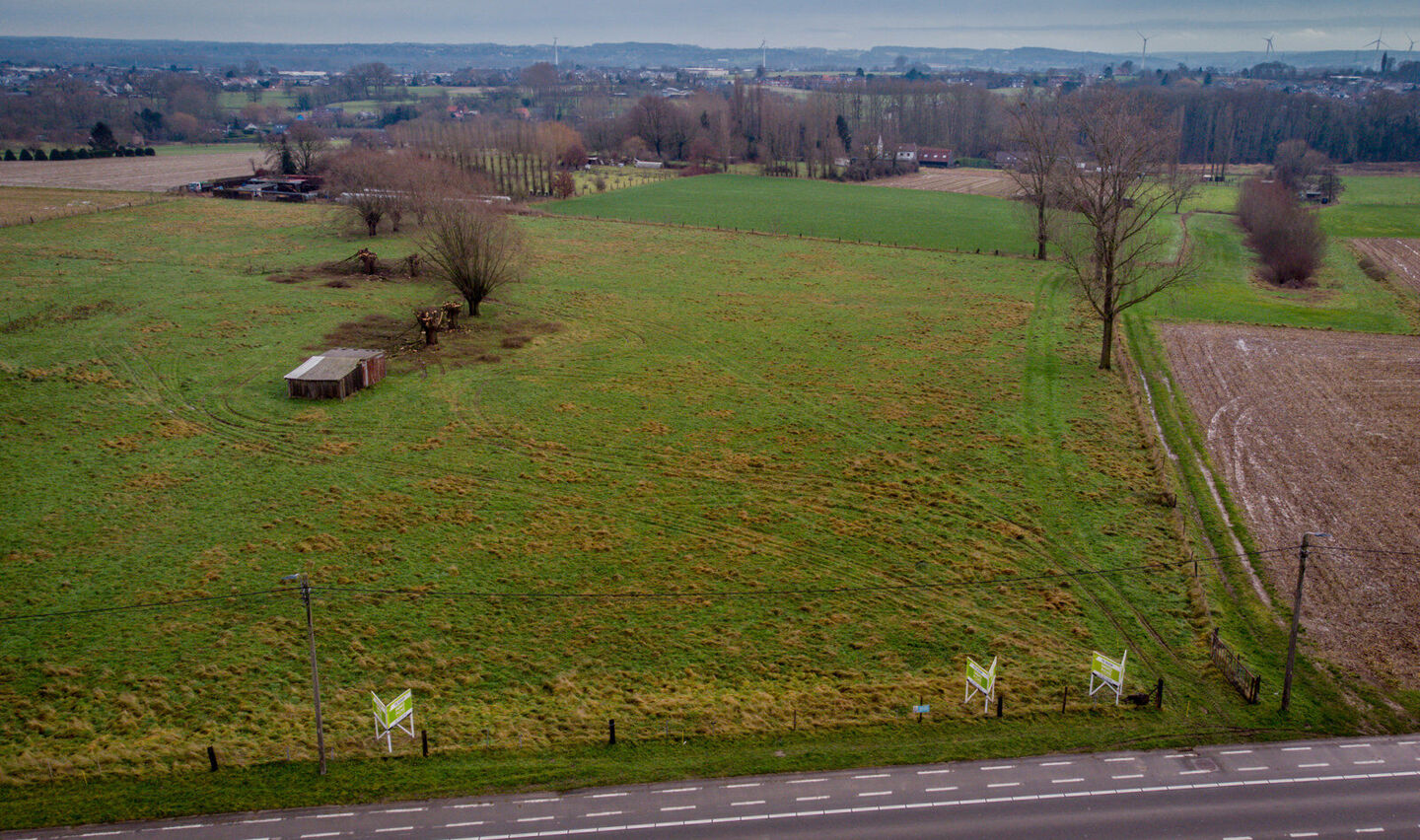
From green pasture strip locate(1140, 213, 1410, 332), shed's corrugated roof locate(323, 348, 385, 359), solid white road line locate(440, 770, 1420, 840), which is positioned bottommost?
solid white road line locate(440, 770, 1420, 840)

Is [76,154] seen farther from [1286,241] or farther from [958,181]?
[1286,241]

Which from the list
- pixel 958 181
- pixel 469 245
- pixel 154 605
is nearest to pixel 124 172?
pixel 469 245

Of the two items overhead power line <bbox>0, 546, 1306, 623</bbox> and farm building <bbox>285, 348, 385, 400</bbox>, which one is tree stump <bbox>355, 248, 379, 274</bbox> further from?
overhead power line <bbox>0, 546, 1306, 623</bbox>

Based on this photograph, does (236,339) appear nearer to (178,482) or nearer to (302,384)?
(302,384)

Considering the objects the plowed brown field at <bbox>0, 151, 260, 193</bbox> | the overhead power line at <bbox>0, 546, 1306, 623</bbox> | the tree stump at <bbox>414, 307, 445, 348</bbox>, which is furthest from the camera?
the plowed brown field at <bbox>0, 151, 260, 193</bbox>

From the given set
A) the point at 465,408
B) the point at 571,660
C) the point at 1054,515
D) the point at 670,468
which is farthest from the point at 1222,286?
the point at 571,660

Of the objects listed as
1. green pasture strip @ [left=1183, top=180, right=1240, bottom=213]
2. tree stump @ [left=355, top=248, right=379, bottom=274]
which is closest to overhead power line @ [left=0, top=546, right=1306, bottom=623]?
tree stump @ [left=355, top=248, right=379, bottom=274]

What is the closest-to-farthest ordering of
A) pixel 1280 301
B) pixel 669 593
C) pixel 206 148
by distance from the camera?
1. pixel 669 593
2. pixel 1280 301
3. pixel 206 148
